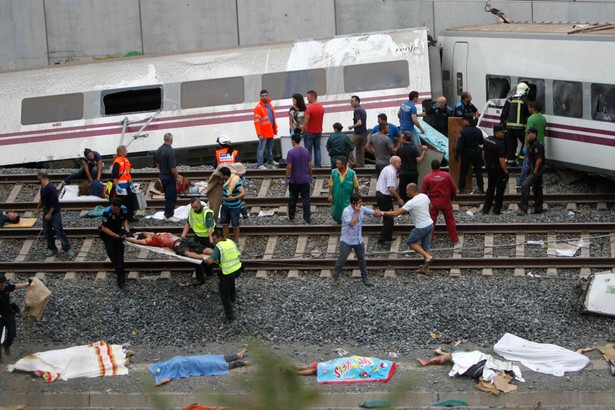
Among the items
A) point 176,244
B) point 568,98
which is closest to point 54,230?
point 176,244

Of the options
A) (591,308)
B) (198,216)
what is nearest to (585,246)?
(591,308)

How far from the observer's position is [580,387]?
11.8 m

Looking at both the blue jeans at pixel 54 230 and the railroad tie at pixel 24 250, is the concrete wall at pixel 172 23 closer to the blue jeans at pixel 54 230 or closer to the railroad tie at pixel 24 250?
the railroad tie at pixel 24 250

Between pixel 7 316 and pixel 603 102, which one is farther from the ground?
pixel 603 102

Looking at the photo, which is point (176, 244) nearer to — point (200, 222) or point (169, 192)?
point (200, 222)

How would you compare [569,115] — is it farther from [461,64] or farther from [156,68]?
[156,68]

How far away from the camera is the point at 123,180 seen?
57.3ft

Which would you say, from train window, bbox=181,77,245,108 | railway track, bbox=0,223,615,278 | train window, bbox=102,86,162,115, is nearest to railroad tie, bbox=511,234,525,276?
railway track, bbox=0,223,615,278

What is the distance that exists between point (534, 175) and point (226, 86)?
8.06 metres

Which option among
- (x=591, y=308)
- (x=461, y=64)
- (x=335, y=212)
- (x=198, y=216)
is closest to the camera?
(x=591, y=308)

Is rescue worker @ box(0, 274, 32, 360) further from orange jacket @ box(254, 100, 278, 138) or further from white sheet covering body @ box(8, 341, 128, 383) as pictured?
orange jacket @ box(254, 100, 278, 138)

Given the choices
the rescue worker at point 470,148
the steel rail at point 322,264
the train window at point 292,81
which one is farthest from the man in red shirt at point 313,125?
the steel rail at point 322,264

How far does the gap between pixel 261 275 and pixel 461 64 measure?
826cm

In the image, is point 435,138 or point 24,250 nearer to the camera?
point 24,250
